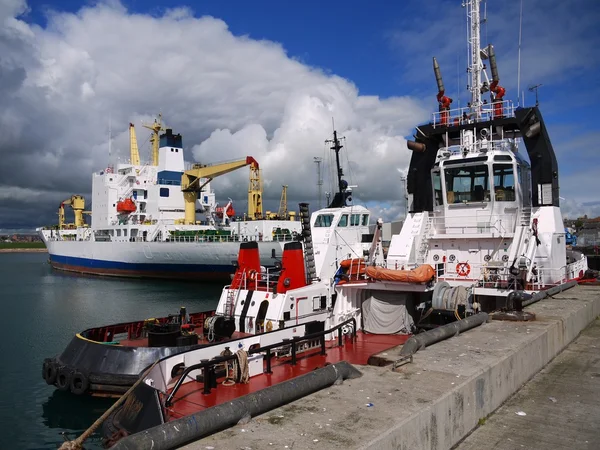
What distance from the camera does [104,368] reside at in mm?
12375

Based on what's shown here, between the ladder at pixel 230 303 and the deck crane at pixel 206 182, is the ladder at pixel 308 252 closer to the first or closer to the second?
the ladder at pixel 230 303

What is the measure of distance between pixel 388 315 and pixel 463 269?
3.75m

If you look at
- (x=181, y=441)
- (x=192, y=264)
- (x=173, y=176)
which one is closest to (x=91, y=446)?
(x=181, y=441)

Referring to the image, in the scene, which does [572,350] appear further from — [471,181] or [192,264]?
[192,264]

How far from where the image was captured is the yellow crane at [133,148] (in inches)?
2375

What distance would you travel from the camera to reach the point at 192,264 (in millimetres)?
45406

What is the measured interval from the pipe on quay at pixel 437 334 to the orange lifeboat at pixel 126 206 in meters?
49.2

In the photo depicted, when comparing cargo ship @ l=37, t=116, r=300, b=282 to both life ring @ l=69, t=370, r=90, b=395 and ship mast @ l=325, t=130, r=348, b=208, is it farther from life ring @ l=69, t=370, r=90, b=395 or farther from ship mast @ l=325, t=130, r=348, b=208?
life ring @ l=69, t=370, r=90, b=395

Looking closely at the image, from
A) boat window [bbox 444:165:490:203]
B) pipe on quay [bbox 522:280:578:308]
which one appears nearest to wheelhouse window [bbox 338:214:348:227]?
boat window [bbox 444:165:490:203]

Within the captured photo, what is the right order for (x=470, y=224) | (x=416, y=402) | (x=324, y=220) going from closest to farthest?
1. (x=416, y=402)
2. (x=470, y=224)
3. (x=324, y=220)

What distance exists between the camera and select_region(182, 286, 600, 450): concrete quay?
451cm

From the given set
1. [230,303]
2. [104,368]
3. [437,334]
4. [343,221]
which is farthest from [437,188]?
[104,368]

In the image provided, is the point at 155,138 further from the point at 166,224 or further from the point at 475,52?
the point at 475,52

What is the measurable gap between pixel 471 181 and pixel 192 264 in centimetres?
3421
